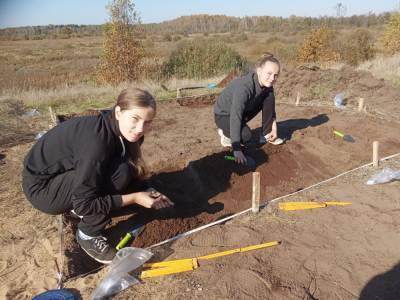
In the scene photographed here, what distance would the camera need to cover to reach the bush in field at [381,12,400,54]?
15055 millimetres

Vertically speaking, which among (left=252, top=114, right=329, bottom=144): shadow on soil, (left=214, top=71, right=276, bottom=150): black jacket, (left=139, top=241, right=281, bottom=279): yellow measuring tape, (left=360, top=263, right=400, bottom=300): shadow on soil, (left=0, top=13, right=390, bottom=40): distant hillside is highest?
(left=0, top=13, right=390, bottom=40): distant hillside

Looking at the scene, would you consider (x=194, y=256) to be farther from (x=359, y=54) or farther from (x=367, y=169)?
(x=359, y=54)

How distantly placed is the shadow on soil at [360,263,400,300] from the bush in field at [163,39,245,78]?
12.7 metres

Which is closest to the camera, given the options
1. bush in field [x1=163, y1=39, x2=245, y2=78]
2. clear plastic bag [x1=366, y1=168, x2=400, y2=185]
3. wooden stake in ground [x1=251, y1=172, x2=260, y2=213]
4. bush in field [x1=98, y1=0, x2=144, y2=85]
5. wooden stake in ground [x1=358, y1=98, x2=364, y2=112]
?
wooden stake in ground [x1=251, y1=172, x2=260, y2=213]

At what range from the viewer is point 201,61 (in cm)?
1554

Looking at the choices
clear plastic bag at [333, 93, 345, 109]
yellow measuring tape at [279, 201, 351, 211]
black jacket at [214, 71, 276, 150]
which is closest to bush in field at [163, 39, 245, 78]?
clear plastic bag at [333, 93, 345, 109]

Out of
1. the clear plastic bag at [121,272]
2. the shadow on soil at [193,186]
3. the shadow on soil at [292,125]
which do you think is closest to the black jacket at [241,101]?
the shadow on soil at [193,186]

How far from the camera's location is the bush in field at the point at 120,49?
12.1m

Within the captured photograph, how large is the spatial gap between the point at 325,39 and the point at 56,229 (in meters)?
17.9

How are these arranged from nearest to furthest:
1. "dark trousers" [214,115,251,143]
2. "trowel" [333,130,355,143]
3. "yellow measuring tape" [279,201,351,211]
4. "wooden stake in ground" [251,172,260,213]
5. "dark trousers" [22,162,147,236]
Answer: "dark trousers" [22,162,147,236]
"wooden stake in ground" [251,172,260,213]
"yellow measuring tape" [279,201,351,211]
"dark trousers" [214,115,251,143]
"trowel" [333,130,355,143]

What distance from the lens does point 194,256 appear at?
2514 mm

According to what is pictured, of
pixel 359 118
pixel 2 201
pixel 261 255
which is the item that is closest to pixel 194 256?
pixel 261 255

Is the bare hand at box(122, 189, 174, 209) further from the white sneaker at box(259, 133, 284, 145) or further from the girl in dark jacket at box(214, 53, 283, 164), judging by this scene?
the white sneaker at box(259, 133, 284, 145)

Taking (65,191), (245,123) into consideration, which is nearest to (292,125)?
(245,123)
